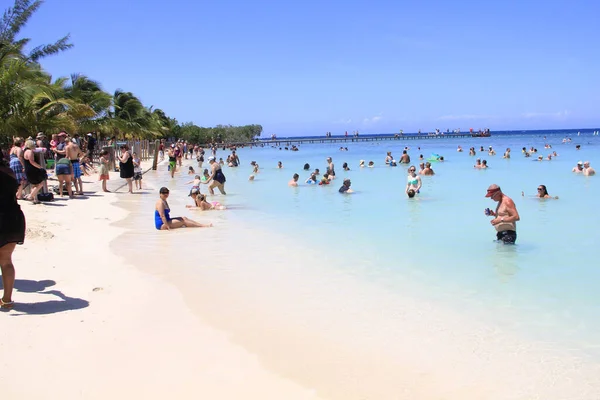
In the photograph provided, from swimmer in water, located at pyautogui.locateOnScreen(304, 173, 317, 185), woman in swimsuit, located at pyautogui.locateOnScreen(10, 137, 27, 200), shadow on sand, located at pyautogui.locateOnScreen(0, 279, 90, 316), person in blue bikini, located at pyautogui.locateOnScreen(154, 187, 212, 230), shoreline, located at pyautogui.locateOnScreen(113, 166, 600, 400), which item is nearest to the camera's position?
shoreline, located at pyautogui.locateOnScreen(113, 166, 600, 400)

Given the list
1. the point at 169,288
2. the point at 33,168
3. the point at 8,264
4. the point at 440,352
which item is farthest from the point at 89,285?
the point at 33,168

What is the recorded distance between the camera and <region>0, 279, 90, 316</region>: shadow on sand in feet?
16.8

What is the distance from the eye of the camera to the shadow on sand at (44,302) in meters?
5.11

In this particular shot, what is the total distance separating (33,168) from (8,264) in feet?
22.0

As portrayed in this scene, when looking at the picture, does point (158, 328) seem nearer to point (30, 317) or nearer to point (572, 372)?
point (30, 317)

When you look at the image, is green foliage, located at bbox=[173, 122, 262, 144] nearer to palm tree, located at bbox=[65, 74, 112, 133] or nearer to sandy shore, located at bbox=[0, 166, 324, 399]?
palm tree, located at bbox=[65, 74, 112, 133]

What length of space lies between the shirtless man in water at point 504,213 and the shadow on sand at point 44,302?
6.04 m

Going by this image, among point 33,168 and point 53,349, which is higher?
point 33,168

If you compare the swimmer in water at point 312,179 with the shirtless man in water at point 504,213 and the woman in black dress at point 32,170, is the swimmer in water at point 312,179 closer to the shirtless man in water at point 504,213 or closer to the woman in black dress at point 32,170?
the woman in black dress at point 32,170

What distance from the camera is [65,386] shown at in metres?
3.83

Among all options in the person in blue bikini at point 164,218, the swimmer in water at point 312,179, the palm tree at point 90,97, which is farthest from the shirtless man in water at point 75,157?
the palm tree at point 90,97

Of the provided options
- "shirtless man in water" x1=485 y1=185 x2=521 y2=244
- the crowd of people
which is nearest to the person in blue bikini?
the crowd of people

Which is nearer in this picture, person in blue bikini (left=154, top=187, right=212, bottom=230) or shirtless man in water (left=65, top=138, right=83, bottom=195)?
person in blue bikini (left=154, top=187, right=212, bottom=230)

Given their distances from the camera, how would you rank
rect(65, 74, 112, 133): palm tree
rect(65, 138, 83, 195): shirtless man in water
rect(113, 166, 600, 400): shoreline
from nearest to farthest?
rect(113, 166, 600, 400): shoreline
rect(65, 138, 83, 195): shirtless man in water
rect(65, 74, 112, 133): palm tree
